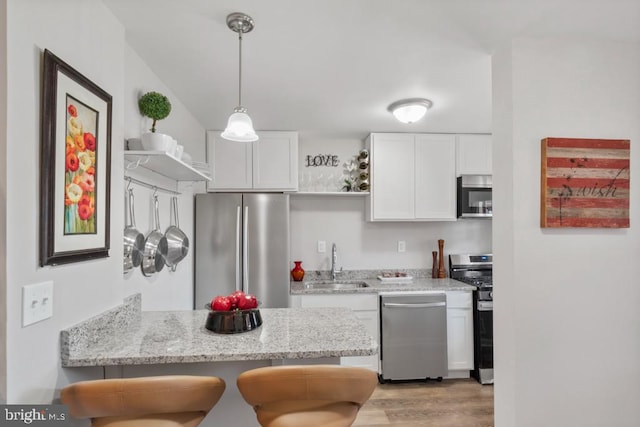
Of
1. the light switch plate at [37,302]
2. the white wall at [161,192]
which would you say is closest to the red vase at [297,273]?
the white wall at [161,192]

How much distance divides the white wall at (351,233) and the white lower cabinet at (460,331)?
0.64 m

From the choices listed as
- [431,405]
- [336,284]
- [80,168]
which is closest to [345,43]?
[80,168]

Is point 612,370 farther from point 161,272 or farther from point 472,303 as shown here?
point 161,272

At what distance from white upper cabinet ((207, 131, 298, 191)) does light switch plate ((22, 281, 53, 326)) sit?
7.26 ft

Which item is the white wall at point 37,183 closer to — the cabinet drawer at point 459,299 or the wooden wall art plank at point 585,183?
the wooden wall art plank at point 585,183

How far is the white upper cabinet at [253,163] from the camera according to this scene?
3309mm

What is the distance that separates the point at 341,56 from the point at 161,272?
1.78 meters

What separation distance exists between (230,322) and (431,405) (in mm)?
2005

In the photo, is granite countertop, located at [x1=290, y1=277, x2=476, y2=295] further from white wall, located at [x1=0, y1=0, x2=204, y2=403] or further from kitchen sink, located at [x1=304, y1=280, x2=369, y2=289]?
white wall, located at [x1=0, y1=0, x2=204, y2=403]

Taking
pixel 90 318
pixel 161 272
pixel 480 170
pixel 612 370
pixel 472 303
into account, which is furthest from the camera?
pixel 480 170

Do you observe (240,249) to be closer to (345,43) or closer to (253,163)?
(253,163)

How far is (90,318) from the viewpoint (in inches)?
54.4

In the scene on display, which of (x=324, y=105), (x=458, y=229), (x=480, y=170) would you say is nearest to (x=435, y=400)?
(x=458, y=229)

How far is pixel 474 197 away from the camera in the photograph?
3.38 m
